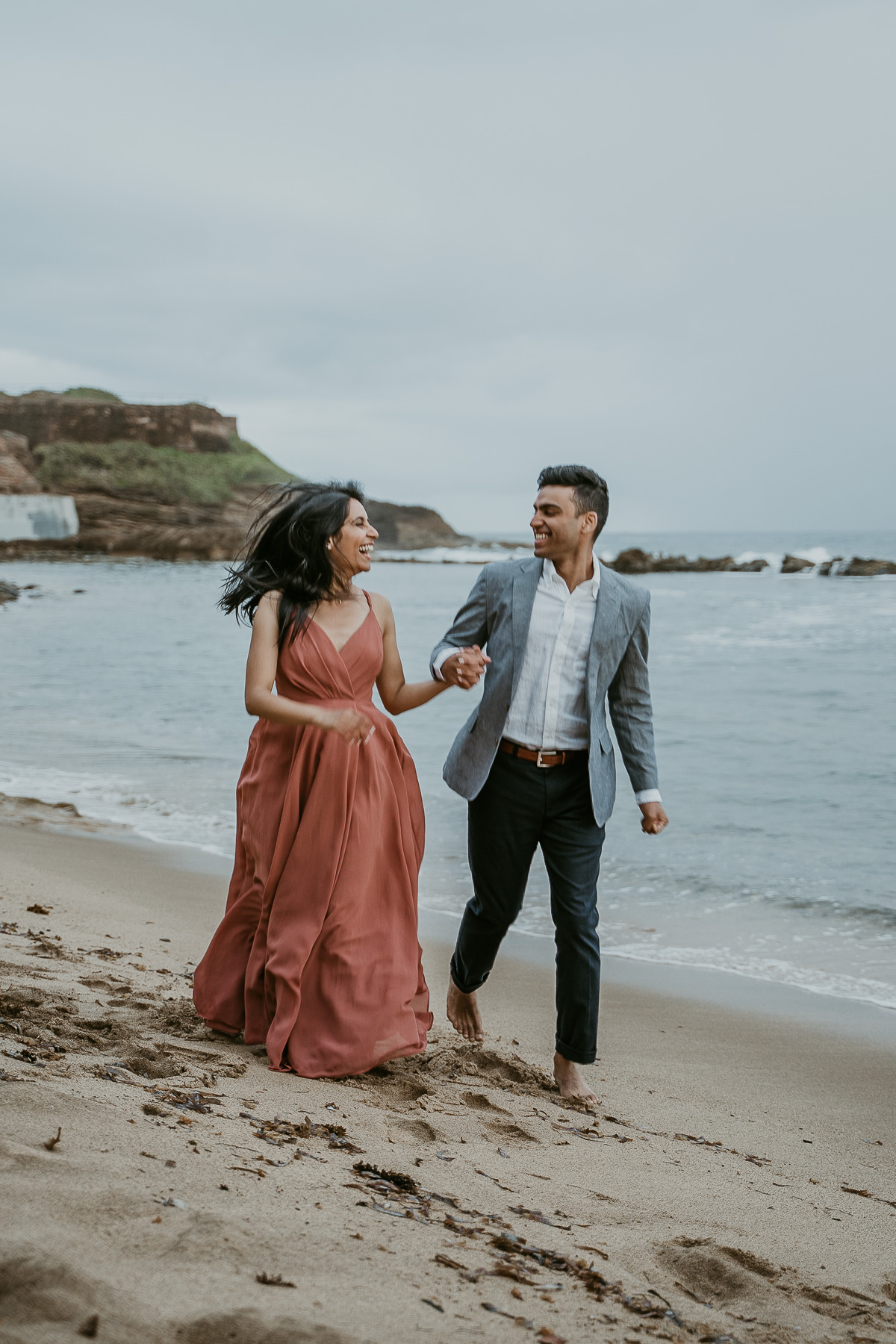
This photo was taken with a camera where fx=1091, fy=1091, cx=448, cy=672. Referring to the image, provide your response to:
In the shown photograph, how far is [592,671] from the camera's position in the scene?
144 inches

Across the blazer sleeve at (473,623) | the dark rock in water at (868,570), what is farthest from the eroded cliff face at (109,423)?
the blazer sleeve at (473,623)

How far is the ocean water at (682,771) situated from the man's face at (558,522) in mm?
2775

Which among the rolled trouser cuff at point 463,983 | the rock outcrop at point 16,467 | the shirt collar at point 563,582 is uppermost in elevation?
the rock outcrop at point 16,467

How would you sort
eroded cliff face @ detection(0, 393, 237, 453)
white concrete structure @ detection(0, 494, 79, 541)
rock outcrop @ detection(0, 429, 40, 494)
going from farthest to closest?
eroded cliff face @ detection(0, 393, 237, 453) → rock outcrop @ detection(0, 429, 40, 494) → white concrete structure @ detection(0, 494, 79, 541)

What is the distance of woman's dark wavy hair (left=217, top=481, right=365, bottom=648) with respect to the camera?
345cm

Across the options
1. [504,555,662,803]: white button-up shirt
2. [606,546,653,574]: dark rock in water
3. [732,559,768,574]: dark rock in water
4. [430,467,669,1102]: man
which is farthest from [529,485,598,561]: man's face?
[732,559,768,574]: dark rock in water

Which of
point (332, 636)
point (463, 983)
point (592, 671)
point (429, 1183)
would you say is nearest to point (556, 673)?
point (592, 671)

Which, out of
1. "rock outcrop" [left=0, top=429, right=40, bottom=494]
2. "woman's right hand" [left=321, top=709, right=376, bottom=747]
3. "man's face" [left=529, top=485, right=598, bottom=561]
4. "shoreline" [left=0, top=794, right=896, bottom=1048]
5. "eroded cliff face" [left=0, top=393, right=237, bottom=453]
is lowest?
"shoreline" [left=0, top=794, right=896, bottom=1048]

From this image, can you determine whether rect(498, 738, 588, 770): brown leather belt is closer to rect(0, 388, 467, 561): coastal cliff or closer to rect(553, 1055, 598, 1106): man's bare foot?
rect(553, 1055, 598, 1106): man's bare foot

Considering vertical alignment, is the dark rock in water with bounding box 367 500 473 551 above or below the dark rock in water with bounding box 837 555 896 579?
above

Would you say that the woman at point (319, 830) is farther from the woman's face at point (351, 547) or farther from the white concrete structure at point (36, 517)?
the white concrete structure at point (36, 517)

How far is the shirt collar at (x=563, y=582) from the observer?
3717 millimetres

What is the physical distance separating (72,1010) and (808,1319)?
230 centimetres

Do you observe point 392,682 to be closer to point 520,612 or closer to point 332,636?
point 332,636
